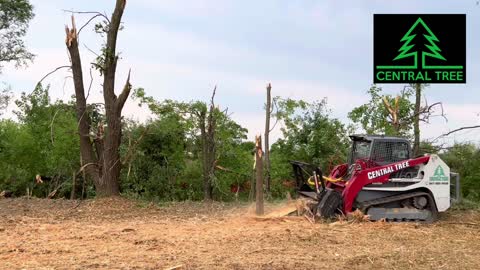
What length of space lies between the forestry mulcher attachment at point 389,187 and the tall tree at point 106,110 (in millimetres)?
6020

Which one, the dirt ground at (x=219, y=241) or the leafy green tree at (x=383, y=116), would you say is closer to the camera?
the dirt ground at (x=219, y=241)

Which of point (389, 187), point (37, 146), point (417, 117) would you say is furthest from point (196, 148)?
point (389, 187)

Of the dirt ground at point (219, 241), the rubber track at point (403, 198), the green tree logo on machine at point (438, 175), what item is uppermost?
the green tree logo on machine at point (438, 175)

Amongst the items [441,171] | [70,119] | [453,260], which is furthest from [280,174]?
[453,260]

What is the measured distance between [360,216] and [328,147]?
13.0 metres

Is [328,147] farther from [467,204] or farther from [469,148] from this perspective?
[467,204]

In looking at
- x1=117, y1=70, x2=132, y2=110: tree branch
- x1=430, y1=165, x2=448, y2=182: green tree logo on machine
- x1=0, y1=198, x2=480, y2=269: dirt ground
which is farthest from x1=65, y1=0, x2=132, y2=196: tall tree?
x1=430, y1=165, x2=448, y2=182: green tree logo on machine

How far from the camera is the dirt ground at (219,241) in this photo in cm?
716

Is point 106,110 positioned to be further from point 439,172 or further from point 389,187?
point 439,172

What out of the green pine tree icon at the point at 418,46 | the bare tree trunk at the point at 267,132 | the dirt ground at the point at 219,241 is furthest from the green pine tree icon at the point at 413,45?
the bare tree trunk at the point at 267,132

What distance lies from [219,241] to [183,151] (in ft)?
40.3

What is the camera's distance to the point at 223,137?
22766 mm

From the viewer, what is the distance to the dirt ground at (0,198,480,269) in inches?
282

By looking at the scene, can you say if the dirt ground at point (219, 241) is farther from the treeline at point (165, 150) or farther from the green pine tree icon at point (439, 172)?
the treeline at point (165, 150)
